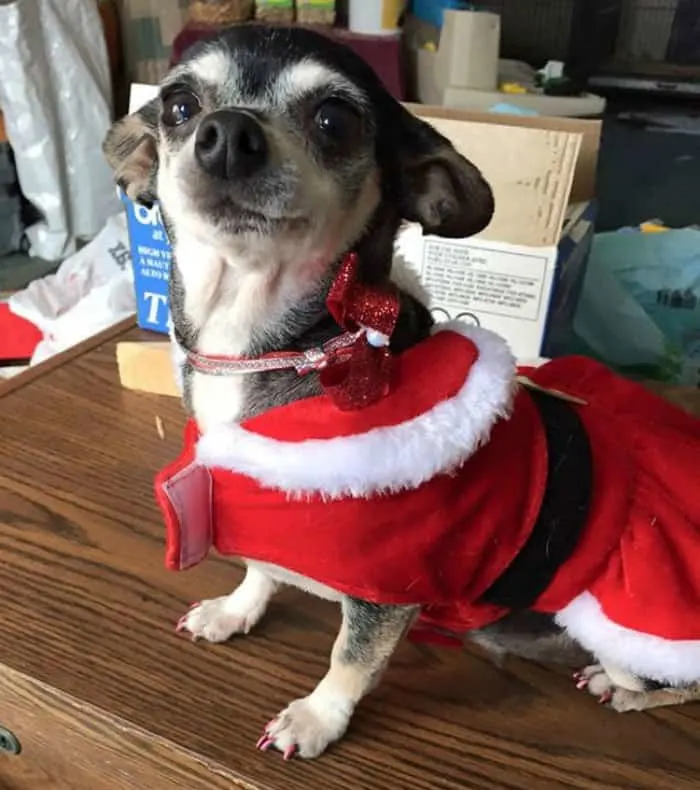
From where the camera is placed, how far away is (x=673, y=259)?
152 centimetres

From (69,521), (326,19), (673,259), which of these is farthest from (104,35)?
(69,521)

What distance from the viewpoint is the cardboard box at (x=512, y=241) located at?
41.6 inches

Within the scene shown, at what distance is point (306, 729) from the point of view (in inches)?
27.5

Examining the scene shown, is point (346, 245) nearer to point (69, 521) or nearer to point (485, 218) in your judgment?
point (485, 218)

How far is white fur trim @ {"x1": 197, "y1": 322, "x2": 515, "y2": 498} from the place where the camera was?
2.01 feet

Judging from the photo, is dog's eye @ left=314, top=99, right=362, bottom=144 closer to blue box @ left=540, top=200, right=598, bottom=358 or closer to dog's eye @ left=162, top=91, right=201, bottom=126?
dog's eye @ left=162, top=91, right=201, bottom=126

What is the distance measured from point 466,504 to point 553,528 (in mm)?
81

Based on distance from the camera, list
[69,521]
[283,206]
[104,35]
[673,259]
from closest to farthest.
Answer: [283,206] < [69,521] < [673,259] < [104,35]

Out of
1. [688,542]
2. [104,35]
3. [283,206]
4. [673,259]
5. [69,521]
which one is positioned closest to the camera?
[283,206]

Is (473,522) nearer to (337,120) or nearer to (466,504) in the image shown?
(466,504)

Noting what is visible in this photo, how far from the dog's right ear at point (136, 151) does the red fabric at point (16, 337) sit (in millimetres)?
1004

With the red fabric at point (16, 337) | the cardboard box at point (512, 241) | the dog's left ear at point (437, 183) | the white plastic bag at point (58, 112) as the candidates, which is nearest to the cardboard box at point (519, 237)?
the cardboard box at point (512, 241)

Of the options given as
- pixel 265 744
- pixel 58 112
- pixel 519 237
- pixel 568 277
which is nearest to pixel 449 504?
pixel 265 744

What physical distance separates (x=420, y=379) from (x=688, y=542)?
0.25m
